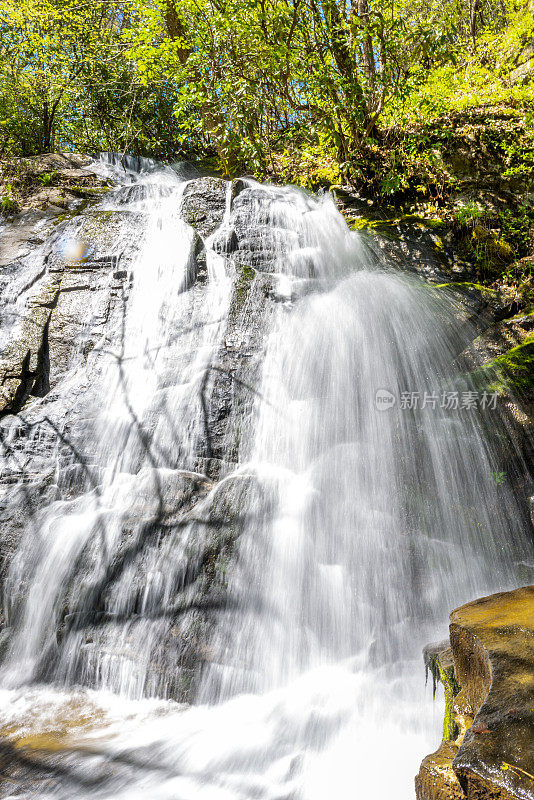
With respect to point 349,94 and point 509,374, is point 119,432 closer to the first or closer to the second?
point 509,374

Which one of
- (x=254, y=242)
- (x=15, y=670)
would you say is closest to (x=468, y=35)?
(x=254, y=242)

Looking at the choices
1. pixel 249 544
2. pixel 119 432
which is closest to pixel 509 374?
pixel 249 544

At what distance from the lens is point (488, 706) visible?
4.99 feet

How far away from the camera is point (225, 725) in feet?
9.18

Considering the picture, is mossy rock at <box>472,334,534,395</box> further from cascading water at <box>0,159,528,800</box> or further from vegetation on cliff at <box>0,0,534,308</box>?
vegetation on cliff at <box>0,0,534,308</box>

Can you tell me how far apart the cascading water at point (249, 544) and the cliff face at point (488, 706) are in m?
0.68

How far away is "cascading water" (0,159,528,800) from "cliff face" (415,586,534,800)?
68cm

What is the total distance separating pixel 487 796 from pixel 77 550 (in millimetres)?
3393

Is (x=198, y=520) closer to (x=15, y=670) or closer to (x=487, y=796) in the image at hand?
(x=15, y=670)

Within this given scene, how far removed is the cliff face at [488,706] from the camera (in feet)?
4.32

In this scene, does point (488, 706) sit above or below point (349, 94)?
below

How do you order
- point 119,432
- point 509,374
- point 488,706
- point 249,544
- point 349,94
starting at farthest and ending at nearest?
1. point 349,94
2. point 119,432
3. point 509,374
4. point 249,544
5. point 488,706

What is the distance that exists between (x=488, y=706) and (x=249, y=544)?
2307 mm

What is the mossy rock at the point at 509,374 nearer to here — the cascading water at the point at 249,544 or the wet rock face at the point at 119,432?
the cascading water at the point at 249,544
